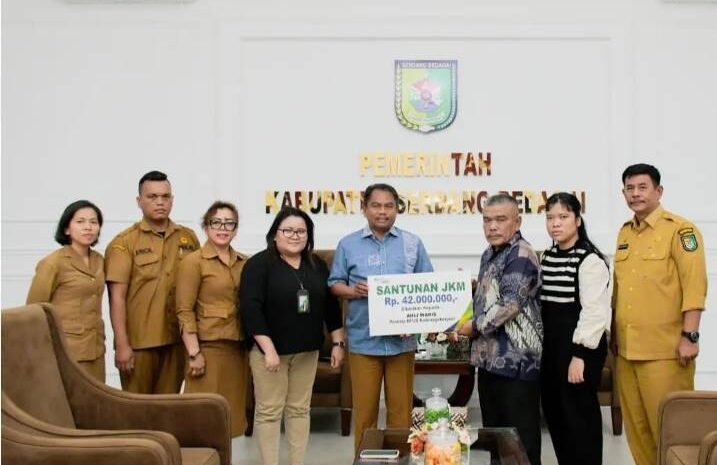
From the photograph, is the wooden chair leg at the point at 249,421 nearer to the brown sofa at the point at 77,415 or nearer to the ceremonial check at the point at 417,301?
the ceremonial check at the point at 417,301

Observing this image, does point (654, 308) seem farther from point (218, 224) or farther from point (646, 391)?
point (218, 224)

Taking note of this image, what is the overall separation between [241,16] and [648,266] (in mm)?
3556

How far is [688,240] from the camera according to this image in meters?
2.84

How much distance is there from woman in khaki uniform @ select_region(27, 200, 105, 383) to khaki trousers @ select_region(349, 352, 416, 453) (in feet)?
3.88

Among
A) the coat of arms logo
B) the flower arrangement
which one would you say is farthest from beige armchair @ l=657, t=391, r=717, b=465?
the coat of arms logo

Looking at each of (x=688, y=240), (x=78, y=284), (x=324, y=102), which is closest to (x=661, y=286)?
(x=688, y=240)

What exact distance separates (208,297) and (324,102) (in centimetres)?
248

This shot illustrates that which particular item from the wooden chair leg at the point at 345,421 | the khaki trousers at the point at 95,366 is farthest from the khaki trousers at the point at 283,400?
the wooden chair leg at the point at 345,421

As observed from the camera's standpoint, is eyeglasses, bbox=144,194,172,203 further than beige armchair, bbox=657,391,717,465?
Yes

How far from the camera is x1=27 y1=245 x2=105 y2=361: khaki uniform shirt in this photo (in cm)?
291

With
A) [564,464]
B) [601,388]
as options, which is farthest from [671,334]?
[601,388]

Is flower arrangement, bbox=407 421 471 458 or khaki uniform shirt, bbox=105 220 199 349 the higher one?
khaki uniform shirt, bbox=105 220 199 349

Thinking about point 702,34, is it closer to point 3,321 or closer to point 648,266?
point 648,266

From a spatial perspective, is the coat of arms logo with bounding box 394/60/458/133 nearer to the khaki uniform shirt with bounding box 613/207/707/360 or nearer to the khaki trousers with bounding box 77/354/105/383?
the khaki uniform shirt with bounding box 613/207/707/360
